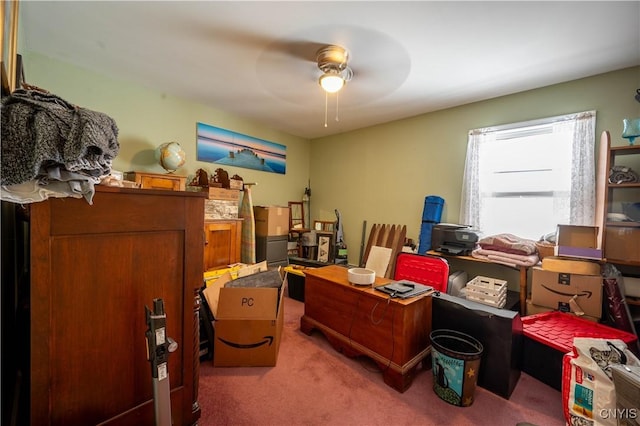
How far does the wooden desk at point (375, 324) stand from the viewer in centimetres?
174

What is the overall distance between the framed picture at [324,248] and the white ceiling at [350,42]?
2.18 m

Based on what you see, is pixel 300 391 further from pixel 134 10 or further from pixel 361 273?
pixel 134 10

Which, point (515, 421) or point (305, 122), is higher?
point (305, 122)

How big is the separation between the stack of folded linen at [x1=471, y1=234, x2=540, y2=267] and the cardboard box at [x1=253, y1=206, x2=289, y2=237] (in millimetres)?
2650

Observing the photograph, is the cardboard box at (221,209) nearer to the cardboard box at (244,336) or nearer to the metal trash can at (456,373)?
the cardboard box at (244,336)

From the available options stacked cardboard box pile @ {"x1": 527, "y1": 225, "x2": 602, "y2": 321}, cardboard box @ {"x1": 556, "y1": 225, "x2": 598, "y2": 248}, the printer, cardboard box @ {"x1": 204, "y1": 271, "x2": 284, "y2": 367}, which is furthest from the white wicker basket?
cardboard box @ {"x1": 204, "y1": 271, "x2": 284, "y2": 367}

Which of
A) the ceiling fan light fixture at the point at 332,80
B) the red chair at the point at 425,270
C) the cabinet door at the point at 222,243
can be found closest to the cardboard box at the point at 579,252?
the red chair at the point at 425,270

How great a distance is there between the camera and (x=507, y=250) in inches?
108

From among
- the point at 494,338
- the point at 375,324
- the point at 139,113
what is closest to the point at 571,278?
the point at 494,338

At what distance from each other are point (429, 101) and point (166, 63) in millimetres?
2951

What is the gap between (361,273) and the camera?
2.08 meters

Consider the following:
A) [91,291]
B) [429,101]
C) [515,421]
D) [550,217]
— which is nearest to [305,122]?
[429,101]

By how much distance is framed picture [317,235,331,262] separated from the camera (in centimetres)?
422

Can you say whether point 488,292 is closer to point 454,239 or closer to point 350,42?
point 454,239
